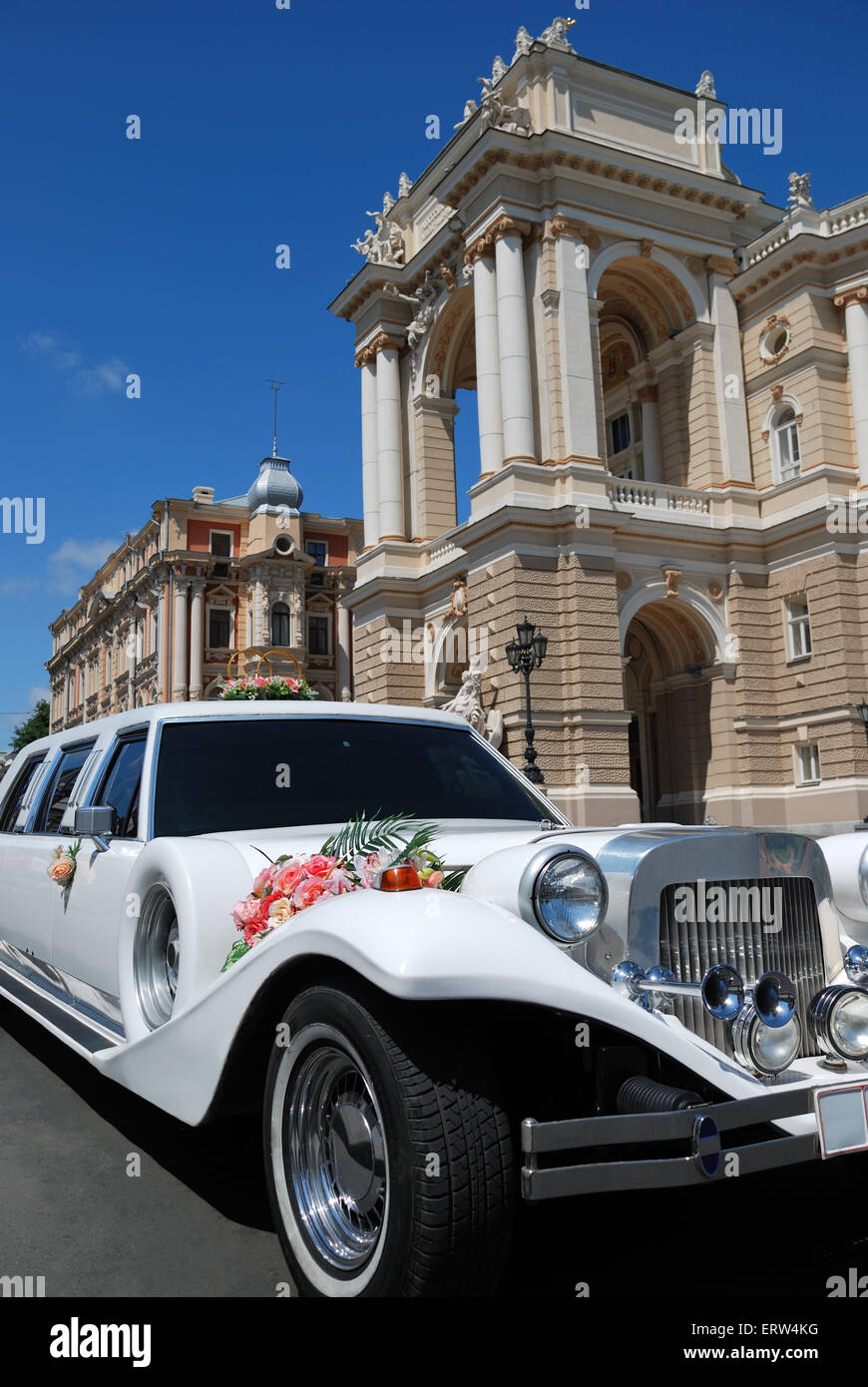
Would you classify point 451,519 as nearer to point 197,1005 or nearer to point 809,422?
point 809,422

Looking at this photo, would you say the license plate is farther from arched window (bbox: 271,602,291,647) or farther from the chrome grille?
arched window (bbox: 271,602,291,647)

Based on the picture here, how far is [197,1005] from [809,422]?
2639cm

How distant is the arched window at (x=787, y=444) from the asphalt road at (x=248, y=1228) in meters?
25.6

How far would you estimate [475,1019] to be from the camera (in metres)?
2.56

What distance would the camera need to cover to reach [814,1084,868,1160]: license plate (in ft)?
8.31

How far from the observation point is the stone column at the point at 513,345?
2481 cm

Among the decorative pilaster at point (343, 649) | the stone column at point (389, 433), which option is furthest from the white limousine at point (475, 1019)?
the decorative pilaster at point (343, 649)

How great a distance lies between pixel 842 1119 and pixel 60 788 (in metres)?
4.51

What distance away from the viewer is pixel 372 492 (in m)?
31.5

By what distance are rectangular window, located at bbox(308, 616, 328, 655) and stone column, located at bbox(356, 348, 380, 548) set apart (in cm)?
2423

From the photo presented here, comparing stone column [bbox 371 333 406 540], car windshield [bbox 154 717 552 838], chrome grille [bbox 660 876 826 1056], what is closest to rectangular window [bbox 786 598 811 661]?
stone column [bbox 371 333 406 540]

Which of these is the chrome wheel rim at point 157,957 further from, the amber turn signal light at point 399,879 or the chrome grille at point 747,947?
the chrome grille at point 747,947

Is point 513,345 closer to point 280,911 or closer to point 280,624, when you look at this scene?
point 280,911

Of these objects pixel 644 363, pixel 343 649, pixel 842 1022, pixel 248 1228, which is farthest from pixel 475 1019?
pixel 343 649
